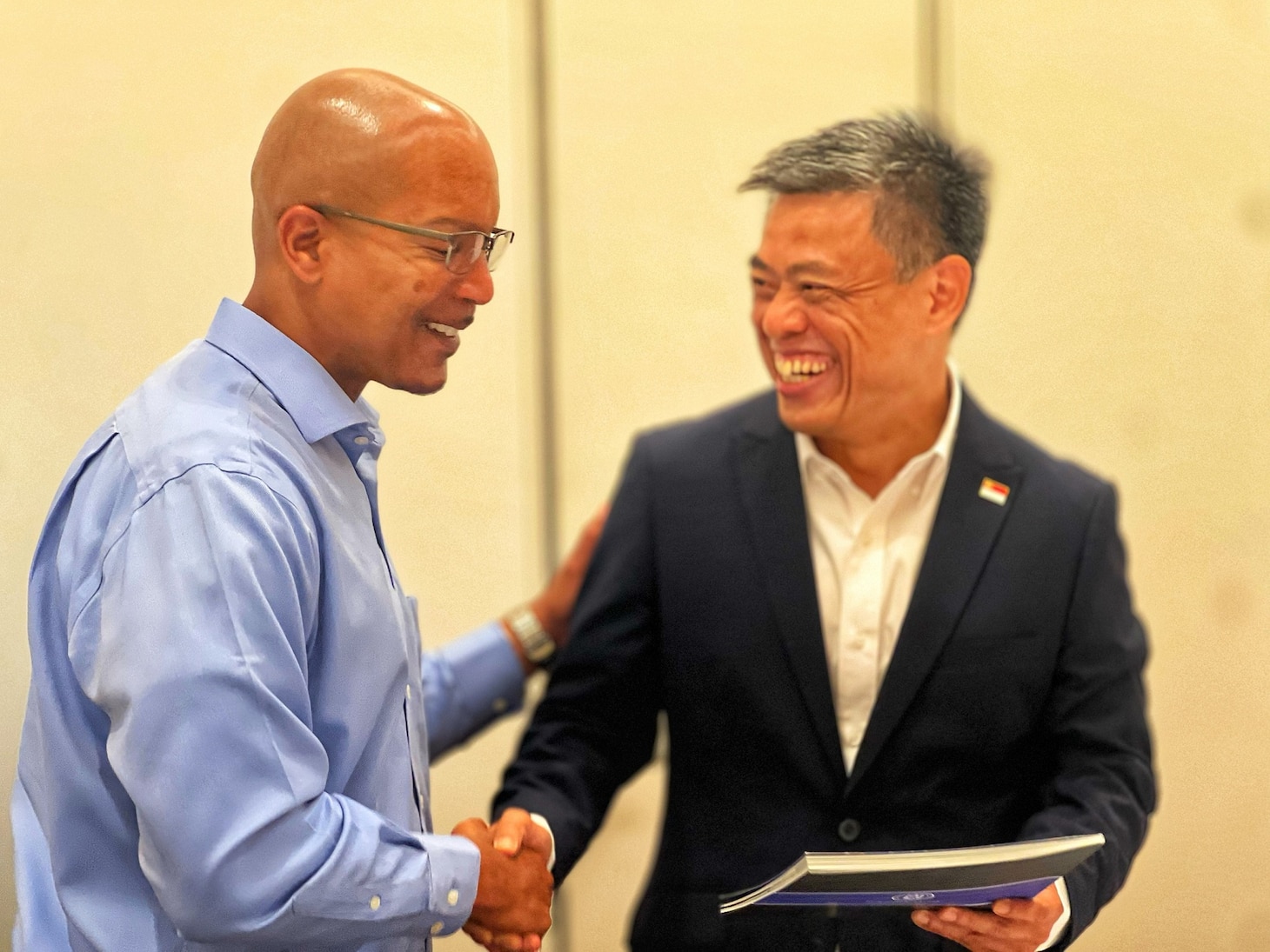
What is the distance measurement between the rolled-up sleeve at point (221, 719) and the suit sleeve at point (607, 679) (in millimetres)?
753

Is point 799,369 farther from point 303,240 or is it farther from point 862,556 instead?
point 303,240

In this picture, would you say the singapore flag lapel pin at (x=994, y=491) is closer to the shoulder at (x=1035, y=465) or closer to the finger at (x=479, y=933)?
the shoulder at (x=1035, y=465)

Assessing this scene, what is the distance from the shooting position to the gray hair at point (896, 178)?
6.89ft

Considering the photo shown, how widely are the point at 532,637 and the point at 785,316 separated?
808 millimetres

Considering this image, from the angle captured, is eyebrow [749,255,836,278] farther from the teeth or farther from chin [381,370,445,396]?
chin [381,370,445,396]

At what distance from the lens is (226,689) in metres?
1.32

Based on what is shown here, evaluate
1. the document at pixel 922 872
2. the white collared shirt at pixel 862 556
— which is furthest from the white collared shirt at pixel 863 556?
the document at pixel 922 872

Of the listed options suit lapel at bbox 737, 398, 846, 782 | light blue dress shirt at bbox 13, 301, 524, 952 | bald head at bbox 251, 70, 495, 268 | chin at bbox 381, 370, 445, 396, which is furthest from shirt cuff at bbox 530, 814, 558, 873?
bald head at bbox 251, 70, 495, 268

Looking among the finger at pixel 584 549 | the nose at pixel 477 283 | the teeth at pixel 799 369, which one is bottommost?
the finger at pixel 584 549

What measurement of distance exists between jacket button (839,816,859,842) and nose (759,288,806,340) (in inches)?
29.8

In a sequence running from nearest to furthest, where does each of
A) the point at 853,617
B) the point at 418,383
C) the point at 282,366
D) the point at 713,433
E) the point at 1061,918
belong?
the point at 282,366 → the point at 418,383 → the point at 1061,918 → the point at 853,617 → the point at 713,433

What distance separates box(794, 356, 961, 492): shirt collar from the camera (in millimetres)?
2162

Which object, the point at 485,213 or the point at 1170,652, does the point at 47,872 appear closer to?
the point at 485,213

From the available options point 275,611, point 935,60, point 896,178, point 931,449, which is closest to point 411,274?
point 275,611
